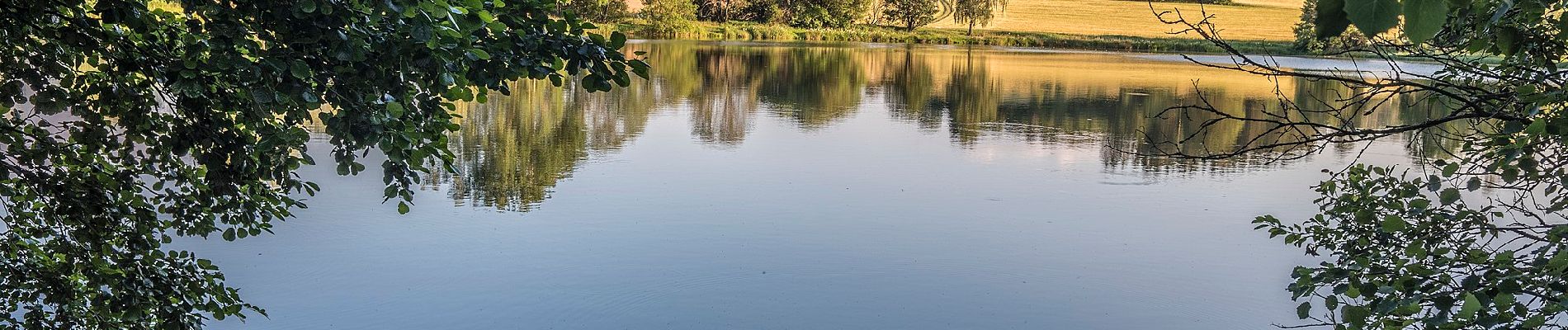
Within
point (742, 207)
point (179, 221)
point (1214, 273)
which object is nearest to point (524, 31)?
point (179, 221)

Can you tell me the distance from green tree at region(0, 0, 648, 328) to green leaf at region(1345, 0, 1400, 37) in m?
2.09

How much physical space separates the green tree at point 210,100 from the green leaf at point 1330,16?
2.04 meters

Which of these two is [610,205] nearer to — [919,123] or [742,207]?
[742,207]

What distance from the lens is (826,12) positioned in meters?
70.2

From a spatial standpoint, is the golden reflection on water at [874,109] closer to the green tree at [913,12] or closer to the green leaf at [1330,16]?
the green leaf at [1330,16]

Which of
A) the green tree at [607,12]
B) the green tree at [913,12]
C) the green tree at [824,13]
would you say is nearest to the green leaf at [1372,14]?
the green tree at [607,12]

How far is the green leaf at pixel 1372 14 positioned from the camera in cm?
85

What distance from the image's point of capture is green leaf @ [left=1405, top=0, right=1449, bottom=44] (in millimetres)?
917

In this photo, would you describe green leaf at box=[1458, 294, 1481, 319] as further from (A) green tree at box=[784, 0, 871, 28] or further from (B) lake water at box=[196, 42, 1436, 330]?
(A) green tree at box=[784, 0, 871, 28]

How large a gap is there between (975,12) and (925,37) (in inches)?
320

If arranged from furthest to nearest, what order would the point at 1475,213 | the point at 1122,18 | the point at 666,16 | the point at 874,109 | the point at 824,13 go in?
the point at 1122,18 → the point at 824,13 → the point at 666,16 → the point at 874,109 → the point at 1475,213

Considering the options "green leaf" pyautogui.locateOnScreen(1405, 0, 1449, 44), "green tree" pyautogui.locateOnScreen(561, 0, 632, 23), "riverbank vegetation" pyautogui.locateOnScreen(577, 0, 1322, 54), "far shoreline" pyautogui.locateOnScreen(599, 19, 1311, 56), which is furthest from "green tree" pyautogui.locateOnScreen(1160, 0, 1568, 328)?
"green tree" pyautogui.locateOnScreen(561, 0, 632, 23)

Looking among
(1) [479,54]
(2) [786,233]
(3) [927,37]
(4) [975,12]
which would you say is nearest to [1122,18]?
(4) [975,12]

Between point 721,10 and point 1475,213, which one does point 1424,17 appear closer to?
point 1475,213
